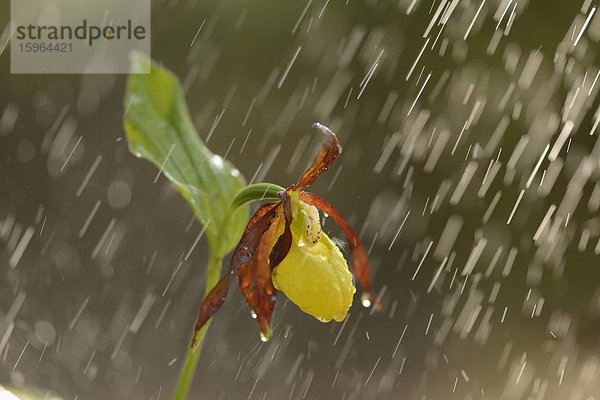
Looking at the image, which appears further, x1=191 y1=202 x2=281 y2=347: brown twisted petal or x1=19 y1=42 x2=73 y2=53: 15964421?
x1=19 y1=42 x2=73 y2=53: 15964421

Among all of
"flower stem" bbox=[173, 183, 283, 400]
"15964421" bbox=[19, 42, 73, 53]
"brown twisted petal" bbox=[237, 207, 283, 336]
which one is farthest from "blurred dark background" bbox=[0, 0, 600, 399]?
"brown twisted petal" bbox=[237, 207, 283, 336]

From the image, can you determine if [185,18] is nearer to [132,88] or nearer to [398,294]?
[398,294]

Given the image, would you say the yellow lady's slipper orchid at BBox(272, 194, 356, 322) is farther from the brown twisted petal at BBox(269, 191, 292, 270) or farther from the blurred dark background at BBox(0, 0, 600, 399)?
the blurred dark background at BBox(0, 0, 600, 399)

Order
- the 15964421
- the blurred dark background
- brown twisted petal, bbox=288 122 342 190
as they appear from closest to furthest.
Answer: brown twisted petal, bbox=288 122 342 190 → the 15964421 → the blurred dark background

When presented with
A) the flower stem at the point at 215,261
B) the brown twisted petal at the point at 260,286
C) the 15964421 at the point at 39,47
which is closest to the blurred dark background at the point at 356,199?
the 15964421 at the point at 39,47

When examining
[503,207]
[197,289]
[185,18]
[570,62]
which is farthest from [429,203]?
[185,18]

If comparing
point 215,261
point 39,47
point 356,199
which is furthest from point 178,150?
point 356,199
